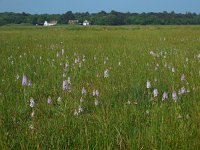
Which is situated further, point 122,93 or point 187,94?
point 122,93

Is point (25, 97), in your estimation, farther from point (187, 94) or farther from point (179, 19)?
point (179, 19)

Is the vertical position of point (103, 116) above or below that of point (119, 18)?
below

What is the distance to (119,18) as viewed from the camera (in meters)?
83.8

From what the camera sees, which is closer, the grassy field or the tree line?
the grassy field

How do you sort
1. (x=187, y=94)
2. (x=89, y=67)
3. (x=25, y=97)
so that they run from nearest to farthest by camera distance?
(x=187, y=94) < (x=25, y=97) < (x=89, y=67)

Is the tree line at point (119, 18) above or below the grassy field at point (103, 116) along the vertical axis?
above

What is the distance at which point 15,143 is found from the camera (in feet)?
9.27

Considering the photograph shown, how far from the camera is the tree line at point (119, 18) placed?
80875mm

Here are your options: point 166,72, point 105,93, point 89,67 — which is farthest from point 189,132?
point 89,67

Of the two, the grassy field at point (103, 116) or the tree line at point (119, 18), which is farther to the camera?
the tree line at point (119, 18)

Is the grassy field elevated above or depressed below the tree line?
below

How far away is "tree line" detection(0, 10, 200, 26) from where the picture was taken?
8088 cm

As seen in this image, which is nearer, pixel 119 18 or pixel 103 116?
pixel 103 116

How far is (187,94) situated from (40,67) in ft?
11.3
